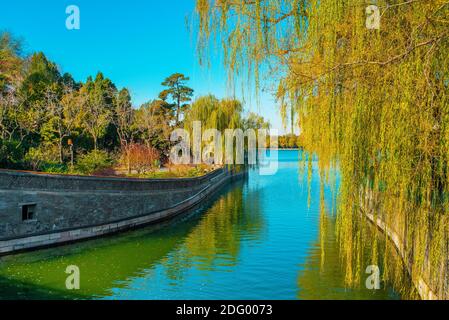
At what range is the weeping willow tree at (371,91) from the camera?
4066 millimetres

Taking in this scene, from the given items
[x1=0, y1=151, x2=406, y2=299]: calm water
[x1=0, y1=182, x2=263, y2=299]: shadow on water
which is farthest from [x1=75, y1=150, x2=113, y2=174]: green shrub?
[x1=0, y1=151, x2=406, y2=299]: calm water

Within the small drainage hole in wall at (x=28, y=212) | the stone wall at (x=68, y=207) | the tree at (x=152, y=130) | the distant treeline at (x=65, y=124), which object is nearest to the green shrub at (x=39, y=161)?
the distant treeline at (x=65, y=124)

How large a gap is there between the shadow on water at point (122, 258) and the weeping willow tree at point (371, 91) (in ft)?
23.4

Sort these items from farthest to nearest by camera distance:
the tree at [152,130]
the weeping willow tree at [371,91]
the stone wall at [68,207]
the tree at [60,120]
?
the tree at [152,130] → the tree at [60,120] → the stone wall at [68,207] → the weeping willow tree at [371,91]

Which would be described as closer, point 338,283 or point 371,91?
point 371,91

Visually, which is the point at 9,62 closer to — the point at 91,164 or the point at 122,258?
the point at 91,164

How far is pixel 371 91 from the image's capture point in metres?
4.67

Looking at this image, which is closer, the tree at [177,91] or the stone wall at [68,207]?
the stone wall at [68,207]

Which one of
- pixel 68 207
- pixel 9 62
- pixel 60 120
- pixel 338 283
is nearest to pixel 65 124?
pixel 60 120

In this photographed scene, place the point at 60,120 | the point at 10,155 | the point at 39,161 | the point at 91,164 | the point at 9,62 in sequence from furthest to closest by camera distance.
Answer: the point at 9,62 → the point at 60,120 → the point at 91,164 → the point at 39,161 → the point at 10,155

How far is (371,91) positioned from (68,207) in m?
12.5

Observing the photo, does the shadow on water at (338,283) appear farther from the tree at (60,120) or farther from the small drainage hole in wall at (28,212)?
the tree at (60,120)
